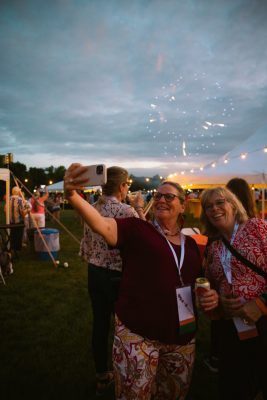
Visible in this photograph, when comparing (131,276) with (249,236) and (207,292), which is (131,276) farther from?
(249,236)

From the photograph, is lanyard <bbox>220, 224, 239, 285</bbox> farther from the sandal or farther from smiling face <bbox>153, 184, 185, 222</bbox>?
the sandal

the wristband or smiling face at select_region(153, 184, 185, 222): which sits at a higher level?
smiling face at select_region(153, 184, 185, 222)

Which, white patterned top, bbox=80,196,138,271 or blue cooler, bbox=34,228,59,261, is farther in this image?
blue cooler, bbox=34,228,59,261

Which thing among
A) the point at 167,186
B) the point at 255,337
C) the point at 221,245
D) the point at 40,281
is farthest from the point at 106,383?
the point at 40,281

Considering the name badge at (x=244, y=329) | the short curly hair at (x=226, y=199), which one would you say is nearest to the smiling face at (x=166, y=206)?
the short curly hair at (x=226, y=199)

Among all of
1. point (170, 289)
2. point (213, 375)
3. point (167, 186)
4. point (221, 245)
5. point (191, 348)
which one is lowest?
point (213, 375)

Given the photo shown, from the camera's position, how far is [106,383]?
2990 millimetres

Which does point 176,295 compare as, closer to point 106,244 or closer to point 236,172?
point 106,244

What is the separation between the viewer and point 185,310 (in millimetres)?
1812

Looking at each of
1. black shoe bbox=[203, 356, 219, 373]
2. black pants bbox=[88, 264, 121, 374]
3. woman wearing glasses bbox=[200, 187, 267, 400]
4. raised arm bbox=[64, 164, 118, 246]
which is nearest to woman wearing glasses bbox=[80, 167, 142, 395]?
black pants bbox=[88, 264, 121, 374]

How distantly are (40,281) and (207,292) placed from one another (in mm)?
5575

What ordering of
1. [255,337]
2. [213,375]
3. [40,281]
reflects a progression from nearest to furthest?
[255,337] < [213,375] < [40,281]

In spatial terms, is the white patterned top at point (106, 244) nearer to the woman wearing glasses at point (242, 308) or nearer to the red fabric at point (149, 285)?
the red fabric at point (149, 285)

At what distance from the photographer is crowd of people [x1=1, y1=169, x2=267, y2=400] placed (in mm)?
1710
